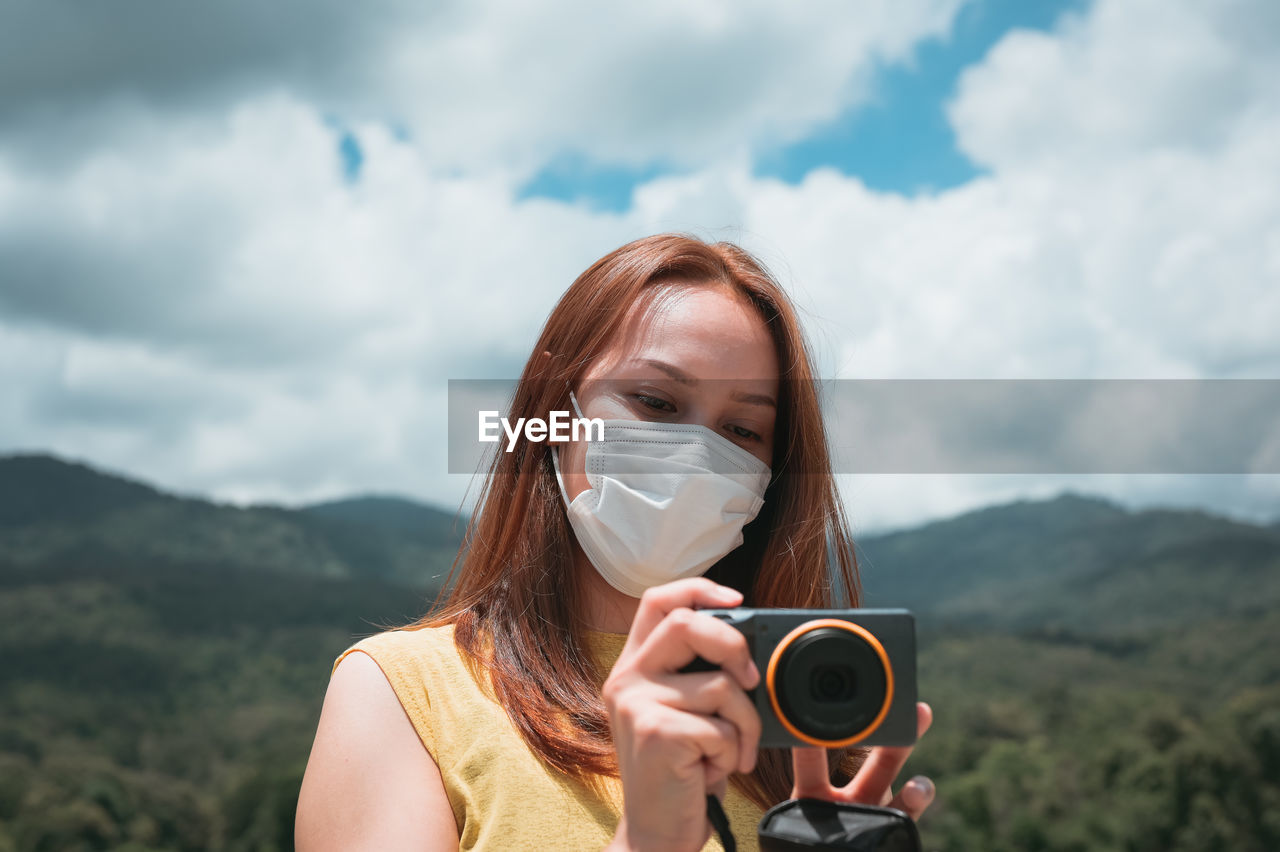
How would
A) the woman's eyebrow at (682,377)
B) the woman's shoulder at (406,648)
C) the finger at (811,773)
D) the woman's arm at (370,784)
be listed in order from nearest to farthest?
the finger at (811,773)
the woman's arm at (370,784)
the woman's shoulder at (406,648)
the woman's eyebrow at (682,377)

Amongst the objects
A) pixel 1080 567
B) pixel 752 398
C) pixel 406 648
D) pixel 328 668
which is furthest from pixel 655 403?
pixel 1080 567

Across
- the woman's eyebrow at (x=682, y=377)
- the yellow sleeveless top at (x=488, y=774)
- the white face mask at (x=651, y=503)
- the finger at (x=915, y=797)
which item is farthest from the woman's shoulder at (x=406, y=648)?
the finger at (x=915, y=797)

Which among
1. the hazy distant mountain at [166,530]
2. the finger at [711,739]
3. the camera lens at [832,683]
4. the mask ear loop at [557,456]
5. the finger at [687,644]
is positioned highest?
the mask ear loop at [557,456]

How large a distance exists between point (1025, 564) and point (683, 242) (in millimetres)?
175900

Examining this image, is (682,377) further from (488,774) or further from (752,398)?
(488,774)

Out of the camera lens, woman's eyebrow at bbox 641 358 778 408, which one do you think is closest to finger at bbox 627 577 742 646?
the camera lens

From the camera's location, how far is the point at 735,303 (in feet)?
10.2

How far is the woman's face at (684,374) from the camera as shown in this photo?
2.91m

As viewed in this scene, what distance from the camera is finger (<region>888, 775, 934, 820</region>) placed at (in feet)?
6.89

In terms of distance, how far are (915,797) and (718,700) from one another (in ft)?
1.76

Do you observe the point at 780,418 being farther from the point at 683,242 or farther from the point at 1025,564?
the point at 1025,564

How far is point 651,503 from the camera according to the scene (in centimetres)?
293

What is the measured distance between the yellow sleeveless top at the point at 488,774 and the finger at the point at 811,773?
40 cm

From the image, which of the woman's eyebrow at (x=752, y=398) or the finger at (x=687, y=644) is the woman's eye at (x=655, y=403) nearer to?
the woman's eyebrow at (x=752, y=398)
